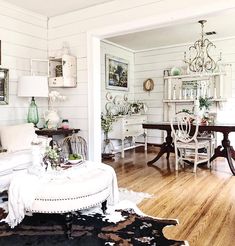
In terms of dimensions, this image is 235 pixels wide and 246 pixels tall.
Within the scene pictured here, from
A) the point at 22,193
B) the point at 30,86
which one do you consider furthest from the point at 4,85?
the point at 22,193

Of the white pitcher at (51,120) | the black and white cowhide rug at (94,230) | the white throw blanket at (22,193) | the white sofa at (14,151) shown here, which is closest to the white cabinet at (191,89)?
the white pitcher at (51,120)

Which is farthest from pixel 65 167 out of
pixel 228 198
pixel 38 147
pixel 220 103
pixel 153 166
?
pixel 220 103

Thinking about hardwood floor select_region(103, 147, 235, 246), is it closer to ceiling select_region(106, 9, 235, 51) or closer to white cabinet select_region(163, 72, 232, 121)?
white cabinet select_region(163, 72, 232, 121)

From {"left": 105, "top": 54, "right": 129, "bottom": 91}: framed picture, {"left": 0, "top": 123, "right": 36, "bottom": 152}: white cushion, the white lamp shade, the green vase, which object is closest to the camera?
{"left": 0, "top": 123, "right": 36, "bottom": 152}: white cushion

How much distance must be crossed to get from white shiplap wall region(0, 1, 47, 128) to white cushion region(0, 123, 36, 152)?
47 centimetres

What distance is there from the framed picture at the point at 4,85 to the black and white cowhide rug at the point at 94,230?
178 cm

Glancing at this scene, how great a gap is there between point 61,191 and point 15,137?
1660 mm

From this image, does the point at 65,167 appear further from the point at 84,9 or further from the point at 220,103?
the point at 220,103

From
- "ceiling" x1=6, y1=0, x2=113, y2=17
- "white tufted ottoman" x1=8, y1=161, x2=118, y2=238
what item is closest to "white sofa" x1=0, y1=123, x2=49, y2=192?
"white tufted ottoman" x1=8, y1=161, x2=118, y2=238

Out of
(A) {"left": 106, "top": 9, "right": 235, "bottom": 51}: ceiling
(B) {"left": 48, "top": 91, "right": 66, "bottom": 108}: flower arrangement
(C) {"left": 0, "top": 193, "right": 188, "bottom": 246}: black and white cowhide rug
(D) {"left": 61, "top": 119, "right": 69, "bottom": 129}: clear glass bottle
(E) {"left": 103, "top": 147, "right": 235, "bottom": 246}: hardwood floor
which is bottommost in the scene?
(E) {"left": 103, "top": 147, "right": 235, "bottom": 246}: hardwood floor

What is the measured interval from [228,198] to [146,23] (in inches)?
96.1

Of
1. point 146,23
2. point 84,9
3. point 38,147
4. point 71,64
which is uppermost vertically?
point 84,9

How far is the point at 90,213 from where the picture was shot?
279cm

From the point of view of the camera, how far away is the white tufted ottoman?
88.7 inches
